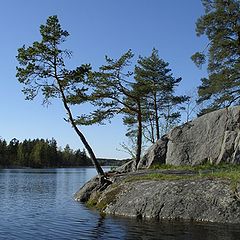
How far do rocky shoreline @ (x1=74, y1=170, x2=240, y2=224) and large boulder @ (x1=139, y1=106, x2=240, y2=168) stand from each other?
932cm

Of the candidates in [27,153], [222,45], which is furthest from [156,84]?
[27,153]

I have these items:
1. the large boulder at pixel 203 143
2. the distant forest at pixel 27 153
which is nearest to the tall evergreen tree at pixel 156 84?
the large boulder at pixel 203 143

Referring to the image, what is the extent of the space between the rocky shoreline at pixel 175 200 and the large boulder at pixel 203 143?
30.6 feet

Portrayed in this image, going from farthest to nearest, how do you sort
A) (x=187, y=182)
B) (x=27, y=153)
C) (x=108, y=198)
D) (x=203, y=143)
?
(x=27, y=153), (x=203, y=143), (x=108, y=198), (x=187, y=182)

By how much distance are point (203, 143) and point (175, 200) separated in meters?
13.4

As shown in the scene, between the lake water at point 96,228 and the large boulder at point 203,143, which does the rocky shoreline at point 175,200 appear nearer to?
the lake water at point 96,228

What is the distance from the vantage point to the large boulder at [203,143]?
30.6 metres

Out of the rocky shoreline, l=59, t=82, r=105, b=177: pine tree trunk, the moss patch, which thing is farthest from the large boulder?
the moss patch

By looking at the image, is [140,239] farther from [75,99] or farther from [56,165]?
[56,165]

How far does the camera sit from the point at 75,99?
32.1 meters

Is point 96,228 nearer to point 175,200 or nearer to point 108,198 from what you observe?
point 175,200

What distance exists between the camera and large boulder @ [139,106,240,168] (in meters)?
30.6

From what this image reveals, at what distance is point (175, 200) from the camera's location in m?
19.6

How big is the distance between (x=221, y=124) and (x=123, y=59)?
9.71m
